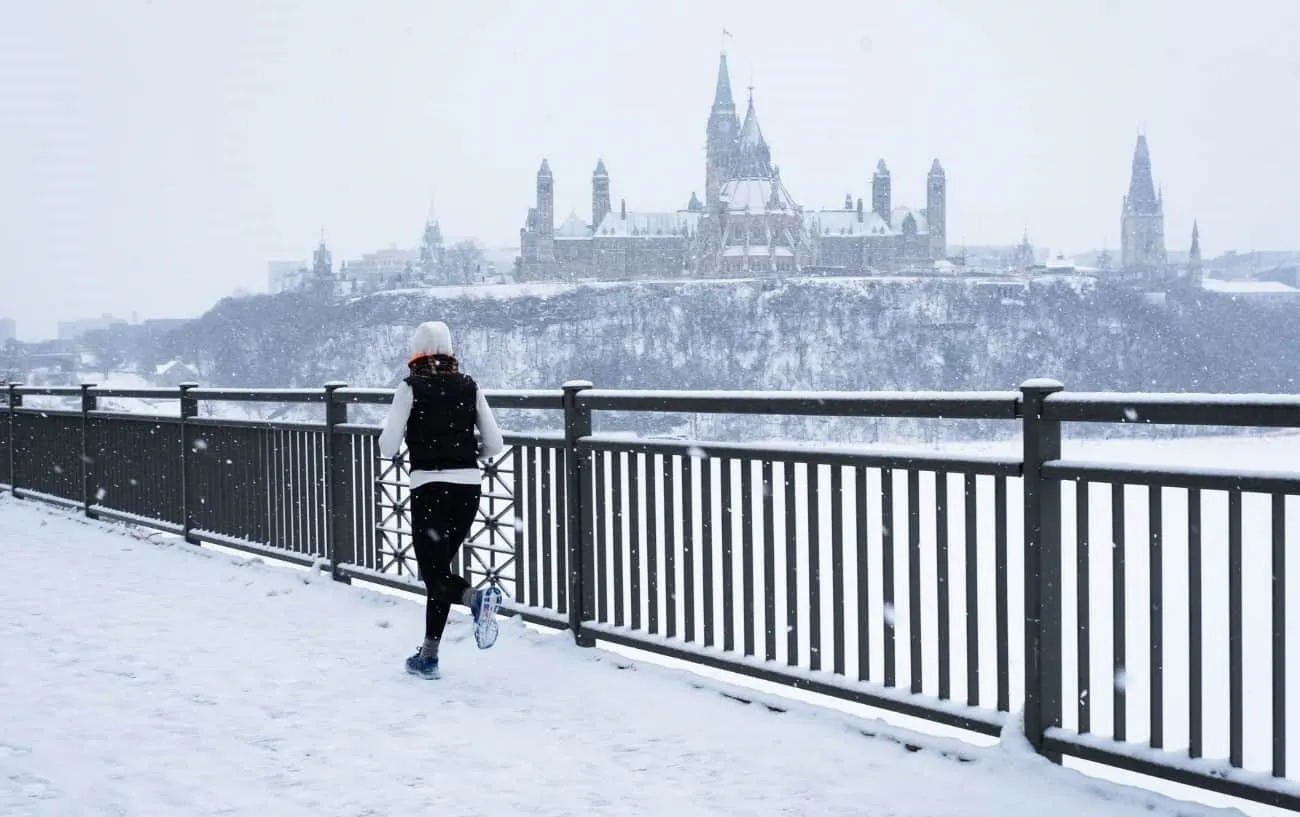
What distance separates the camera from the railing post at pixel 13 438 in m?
15.3

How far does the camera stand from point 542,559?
712 centimetres

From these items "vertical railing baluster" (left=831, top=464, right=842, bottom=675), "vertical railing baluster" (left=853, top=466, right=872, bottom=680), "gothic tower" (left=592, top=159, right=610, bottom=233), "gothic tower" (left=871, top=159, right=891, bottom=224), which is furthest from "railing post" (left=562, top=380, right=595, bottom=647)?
"gothic tower" (left=871, top=159, right=891, bottom=224)

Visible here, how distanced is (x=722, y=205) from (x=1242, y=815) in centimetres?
15851

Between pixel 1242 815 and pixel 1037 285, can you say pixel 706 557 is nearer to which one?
pixel 1242 815

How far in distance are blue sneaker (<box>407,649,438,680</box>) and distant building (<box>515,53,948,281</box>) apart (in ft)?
499

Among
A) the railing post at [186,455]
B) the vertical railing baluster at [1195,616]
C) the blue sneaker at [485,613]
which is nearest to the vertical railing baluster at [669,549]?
the blue sneaker at [485,613]

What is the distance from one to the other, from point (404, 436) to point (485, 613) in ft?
3.28

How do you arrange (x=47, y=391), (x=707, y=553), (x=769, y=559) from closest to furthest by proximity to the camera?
(x=769, y=559) < (x=707, y=553) < (x=47, y=391)

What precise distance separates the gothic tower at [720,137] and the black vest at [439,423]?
6214 inches

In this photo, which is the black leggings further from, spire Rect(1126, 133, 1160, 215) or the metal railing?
spire Rect(1126, 133, 1160, 215)

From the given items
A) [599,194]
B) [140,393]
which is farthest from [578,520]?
[599,194]

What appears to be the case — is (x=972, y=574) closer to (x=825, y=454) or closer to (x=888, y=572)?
(x=888, y=572)

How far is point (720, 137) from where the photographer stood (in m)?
170

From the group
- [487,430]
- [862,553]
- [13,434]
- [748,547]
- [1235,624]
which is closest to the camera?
[1235,624]
